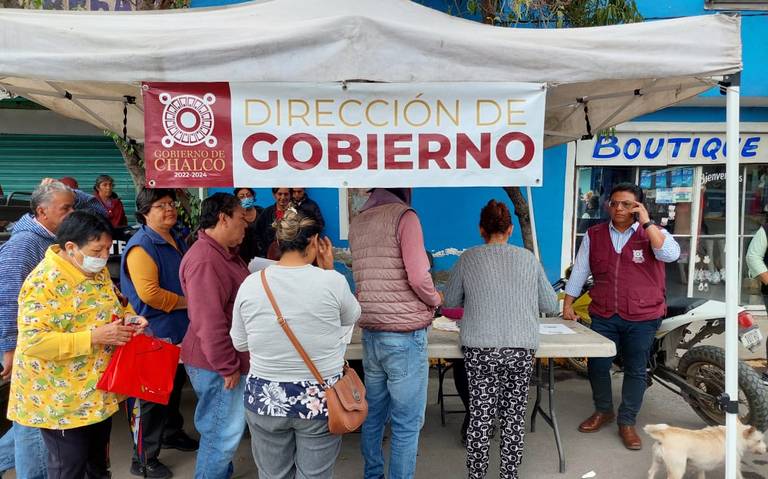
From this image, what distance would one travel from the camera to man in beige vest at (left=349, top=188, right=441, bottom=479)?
265 cm

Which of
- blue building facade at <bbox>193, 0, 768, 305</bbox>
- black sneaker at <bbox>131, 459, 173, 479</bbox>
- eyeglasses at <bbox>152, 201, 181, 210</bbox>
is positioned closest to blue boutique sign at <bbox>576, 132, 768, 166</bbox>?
blue building facade at <bbox>193, 0, 768, 305</bbox>

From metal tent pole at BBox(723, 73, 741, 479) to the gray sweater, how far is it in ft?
3.00

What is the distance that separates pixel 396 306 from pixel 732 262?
167cm

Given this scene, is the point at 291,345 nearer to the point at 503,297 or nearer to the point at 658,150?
the point at 503,297

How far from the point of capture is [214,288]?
2455mm

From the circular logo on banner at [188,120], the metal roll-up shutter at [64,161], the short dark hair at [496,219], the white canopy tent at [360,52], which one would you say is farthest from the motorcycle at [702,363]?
the metal roll-up shutter at [64,161]

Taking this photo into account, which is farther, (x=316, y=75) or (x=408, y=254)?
(x=408, y=254)

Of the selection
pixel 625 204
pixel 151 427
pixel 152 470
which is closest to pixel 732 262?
pixel 625 204

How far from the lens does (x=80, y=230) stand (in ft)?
7.22

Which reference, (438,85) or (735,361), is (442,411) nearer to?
(735,361)

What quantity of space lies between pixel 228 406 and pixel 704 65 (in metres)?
2.86

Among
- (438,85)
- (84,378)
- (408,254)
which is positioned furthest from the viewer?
(408,254)

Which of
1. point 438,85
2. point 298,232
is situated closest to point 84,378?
point 298,232

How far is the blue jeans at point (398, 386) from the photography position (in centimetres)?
269
